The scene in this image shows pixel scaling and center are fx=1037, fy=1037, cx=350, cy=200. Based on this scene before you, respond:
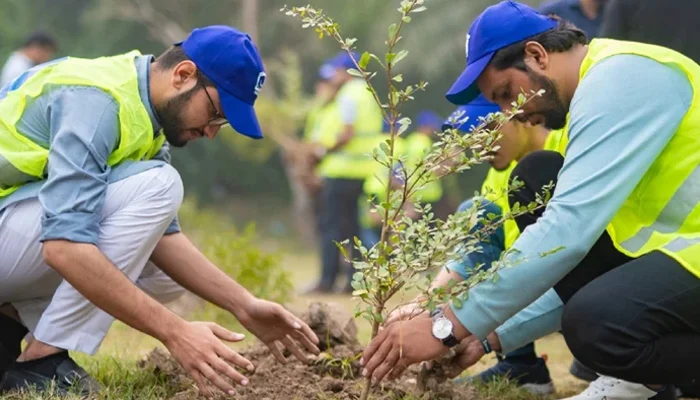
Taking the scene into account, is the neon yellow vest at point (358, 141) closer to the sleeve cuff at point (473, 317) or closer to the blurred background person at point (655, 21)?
the blurred background person at point (655, 21)

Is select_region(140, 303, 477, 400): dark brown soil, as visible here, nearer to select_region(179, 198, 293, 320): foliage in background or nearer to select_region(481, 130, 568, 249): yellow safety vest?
select_region(481, 130, 568, 249): yellow safety vest

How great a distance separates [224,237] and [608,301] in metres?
3.62

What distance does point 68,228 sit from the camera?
3.02 metres

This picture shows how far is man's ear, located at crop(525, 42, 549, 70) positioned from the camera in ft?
10.1

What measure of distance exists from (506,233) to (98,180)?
1.55 meters

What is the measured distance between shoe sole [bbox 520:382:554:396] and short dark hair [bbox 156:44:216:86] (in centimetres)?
160

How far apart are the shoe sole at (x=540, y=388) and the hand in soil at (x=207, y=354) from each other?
1.29 meters

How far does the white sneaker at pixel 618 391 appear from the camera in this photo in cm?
330

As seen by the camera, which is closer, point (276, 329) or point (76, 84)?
point (76, 84)

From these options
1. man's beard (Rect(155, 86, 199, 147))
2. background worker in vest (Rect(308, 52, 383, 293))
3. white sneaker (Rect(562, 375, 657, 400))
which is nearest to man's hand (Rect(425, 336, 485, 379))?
white sneaker (Rect(562, 375, 657, 400))

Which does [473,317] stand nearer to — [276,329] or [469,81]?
[469,81]

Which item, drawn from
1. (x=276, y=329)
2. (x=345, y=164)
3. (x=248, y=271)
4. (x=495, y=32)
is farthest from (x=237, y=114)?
(x=345, y=164)

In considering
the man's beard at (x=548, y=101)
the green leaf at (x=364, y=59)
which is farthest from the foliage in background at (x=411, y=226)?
the man's beard at (x=548, y=101)

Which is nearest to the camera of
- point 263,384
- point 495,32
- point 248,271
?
point 495,32
